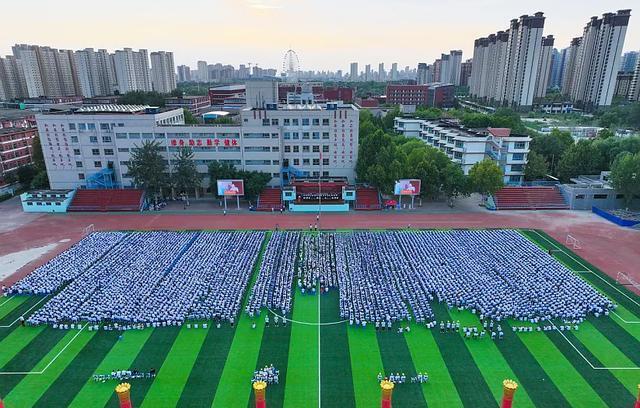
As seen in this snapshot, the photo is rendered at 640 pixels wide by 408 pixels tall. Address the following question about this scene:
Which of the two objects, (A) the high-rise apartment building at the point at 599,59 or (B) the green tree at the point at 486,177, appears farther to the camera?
(A) the high-rise apartment building at the point at 599,59

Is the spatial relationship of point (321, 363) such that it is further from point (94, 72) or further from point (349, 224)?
point (94, 72)

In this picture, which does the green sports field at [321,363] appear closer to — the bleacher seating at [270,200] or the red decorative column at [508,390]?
the red decorative column at [508,390]

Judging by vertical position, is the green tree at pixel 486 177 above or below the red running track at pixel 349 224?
above

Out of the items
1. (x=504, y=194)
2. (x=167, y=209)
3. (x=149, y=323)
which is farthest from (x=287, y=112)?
(x=149, y=323)

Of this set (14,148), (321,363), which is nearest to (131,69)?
(14,148)

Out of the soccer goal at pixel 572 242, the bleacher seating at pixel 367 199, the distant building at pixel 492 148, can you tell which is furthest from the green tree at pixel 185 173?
the soccer goal at pixel 572 242

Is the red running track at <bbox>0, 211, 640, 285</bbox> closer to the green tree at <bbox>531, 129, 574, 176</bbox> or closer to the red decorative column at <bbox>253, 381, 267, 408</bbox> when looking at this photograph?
the green tree at <bbox>531, 129, 574, 176</bbox>
